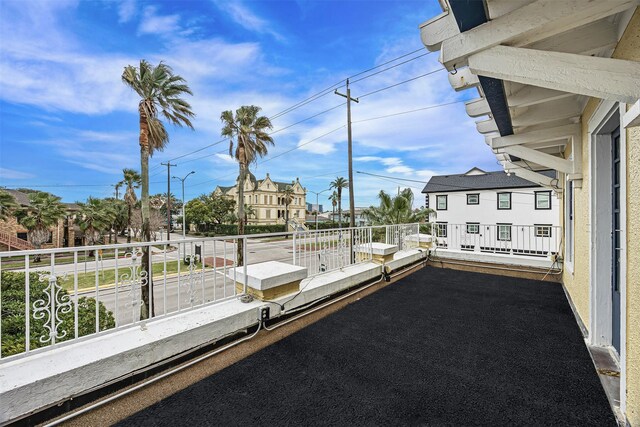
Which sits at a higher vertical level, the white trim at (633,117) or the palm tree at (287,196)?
the palm tree at (287,196)

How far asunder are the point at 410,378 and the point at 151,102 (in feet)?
37.9

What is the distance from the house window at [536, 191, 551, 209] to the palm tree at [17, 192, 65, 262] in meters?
34.9

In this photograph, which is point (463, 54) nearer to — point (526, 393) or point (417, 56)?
point (526, 393)

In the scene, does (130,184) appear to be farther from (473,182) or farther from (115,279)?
(473,182)

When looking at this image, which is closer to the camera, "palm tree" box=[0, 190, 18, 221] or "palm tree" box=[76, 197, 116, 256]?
"palm tree" box=[0, 190, 18, 221]

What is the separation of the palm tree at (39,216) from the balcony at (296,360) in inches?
860

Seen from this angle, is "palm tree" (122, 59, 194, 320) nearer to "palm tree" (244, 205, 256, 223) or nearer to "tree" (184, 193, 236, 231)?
"tree" (184, 193, 236, 231)

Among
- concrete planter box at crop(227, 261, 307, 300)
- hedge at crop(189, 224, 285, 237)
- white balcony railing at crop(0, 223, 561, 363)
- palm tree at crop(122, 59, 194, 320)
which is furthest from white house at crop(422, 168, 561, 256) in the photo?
hedge at crop(189, 224, 285, 237)

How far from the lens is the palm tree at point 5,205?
15.9 meters

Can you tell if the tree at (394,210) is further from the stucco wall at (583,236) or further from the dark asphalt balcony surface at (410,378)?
the dark asphalt balcony surface at (410,378)

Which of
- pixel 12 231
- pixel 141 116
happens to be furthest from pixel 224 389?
pixel 12 231

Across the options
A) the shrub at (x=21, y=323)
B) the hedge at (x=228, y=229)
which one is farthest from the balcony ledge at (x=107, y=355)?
the hedge at (x=228, y=229)

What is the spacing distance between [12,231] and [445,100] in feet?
105

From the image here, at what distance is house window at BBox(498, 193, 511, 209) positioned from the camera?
62.7 ft
